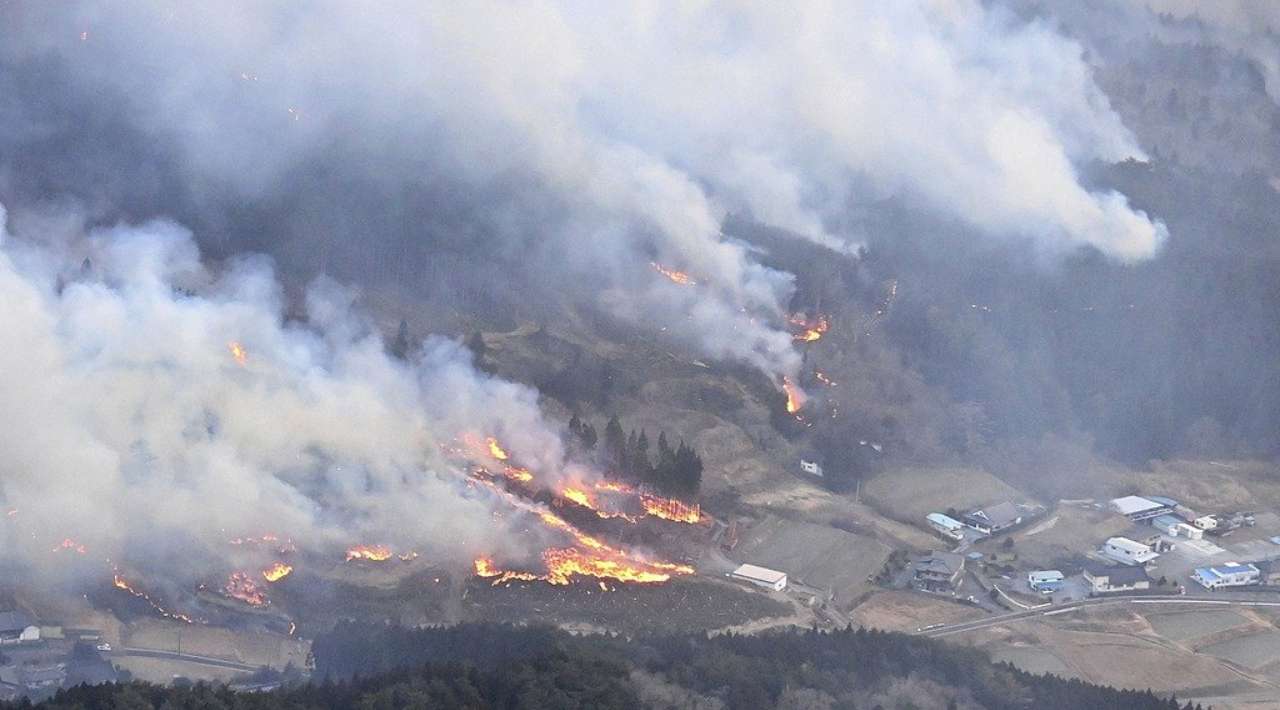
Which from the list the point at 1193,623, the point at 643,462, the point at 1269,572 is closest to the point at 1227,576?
the point at 1269,572

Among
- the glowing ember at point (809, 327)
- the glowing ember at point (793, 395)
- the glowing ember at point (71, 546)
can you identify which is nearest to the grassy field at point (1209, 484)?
the glowing ember at point (793, 395)

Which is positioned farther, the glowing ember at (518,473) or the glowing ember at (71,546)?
the glowing ember at (518,473)

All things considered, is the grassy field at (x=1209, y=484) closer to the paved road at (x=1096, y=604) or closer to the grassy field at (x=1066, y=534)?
the grassy field at (x=1066, y=534)

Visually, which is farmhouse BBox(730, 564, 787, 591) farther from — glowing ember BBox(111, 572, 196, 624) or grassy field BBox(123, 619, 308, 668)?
glowing ember BBox(111, 572, 196, 624)

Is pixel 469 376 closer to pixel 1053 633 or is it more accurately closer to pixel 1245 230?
pixel 1053 633

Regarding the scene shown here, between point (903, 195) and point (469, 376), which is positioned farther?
point (903, 195)

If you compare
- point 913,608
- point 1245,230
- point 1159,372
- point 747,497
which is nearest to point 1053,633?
point 913,608

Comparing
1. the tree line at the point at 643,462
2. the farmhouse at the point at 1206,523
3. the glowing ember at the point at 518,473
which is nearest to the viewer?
the glowing ember at the point at 518,473
